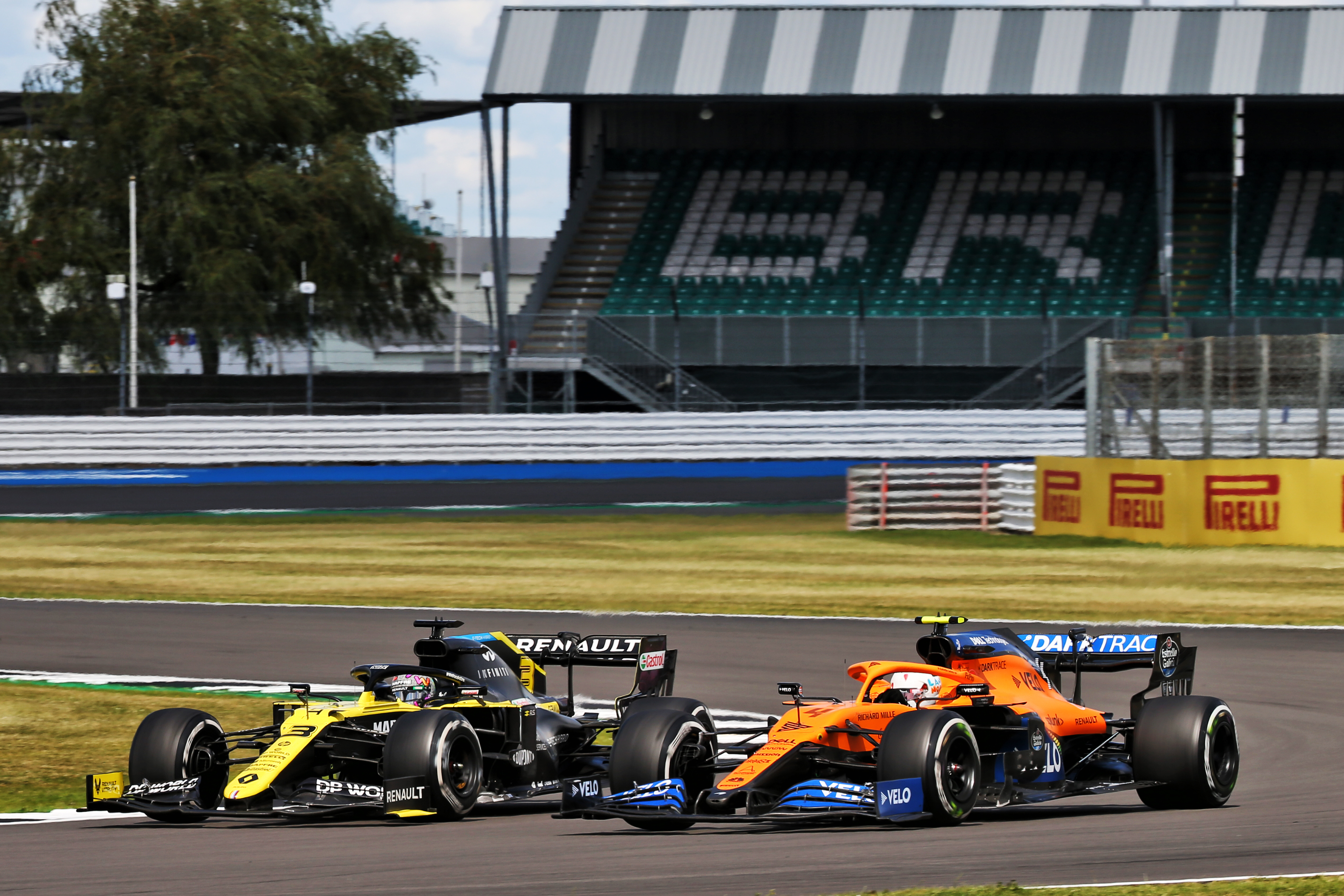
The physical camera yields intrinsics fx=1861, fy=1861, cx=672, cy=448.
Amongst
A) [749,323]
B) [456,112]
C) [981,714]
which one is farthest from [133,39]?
[981,714]

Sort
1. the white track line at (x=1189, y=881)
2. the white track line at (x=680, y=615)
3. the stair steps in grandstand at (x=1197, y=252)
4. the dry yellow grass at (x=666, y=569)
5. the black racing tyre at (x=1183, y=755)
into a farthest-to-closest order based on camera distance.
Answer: the stair steps in grandstand at (x=1197, y=252) < the dry yellow grass at (x=666, y=569) < the white track line at (x=680, y=615) < the black racing tyre at (x=1183, y=755) < the white track line at (x=1189, y=881)

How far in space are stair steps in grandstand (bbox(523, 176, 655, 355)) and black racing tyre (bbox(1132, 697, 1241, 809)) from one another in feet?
93.7

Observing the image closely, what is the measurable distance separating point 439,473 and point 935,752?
970 inches

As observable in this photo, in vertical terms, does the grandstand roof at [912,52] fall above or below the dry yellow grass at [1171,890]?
above

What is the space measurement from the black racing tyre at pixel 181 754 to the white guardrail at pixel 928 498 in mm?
17947

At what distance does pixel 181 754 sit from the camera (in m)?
8.15

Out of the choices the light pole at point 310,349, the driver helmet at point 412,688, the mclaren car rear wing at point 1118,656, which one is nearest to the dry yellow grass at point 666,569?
the light pole at point 310,349

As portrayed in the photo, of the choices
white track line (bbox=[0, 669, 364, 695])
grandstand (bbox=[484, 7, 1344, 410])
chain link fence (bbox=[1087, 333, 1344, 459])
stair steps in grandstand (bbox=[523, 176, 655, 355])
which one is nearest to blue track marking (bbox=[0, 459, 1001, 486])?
grandstand (bbox=[484, 7, 1344, 410])

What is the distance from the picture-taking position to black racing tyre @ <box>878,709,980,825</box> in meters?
7.39

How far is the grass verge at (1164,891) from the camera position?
20.5 ft

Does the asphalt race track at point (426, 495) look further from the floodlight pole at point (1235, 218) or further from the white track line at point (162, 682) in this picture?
the white track line at point (162, 682)

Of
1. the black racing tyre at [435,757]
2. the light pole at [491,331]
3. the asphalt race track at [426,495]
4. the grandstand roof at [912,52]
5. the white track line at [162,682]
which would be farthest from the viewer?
the grandstand roof at [912,52]

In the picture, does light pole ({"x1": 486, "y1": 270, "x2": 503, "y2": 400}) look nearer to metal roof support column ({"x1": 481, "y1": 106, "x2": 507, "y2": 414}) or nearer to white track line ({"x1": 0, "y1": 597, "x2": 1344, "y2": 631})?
metal roof support column ({"x1": 481, "y1": 106, "x2": 507, "y2": 414})

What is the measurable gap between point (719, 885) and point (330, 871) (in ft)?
4.72
